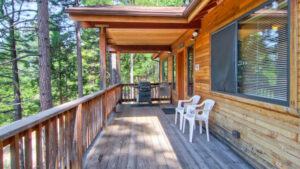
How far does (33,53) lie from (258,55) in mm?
11380

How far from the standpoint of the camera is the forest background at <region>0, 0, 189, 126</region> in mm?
8703

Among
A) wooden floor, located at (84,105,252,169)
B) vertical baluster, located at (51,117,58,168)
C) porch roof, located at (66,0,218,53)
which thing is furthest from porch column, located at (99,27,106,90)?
vertical baluster, located at (51,117,58,168)

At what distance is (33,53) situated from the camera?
31.6 feet

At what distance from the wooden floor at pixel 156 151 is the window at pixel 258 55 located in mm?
1014

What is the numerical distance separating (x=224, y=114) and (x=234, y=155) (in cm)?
70

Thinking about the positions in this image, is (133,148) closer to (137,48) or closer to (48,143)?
(48,143)

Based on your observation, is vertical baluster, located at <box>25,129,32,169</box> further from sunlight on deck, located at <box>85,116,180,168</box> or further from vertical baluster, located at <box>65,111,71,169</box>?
sunlight on deck, located at <box>85,116,180,168</box>

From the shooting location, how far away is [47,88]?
4.73m

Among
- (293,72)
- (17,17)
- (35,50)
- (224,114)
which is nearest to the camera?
(293,72)

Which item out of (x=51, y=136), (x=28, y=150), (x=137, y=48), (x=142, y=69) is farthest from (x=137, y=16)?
(x=142, y=69)

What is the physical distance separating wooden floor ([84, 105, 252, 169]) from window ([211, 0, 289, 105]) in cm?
101

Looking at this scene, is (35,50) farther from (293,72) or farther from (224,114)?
(293,72)

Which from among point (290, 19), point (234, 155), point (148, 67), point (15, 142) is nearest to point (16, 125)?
point (15, 142)

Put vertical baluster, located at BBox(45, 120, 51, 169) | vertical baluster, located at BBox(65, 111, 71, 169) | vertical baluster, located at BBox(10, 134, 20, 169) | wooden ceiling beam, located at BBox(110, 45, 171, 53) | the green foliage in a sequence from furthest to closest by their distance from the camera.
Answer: the green foliage
wooden ceiling beam, located at BBox(110, 45, 171, 53)
vertical baluster, located at BBox(65, 111, 71, 169)
vertical baluster, located at BBox(45, 120, 51, 169)
vertical baluster, located at BBox(10, 134, 20, 169)
